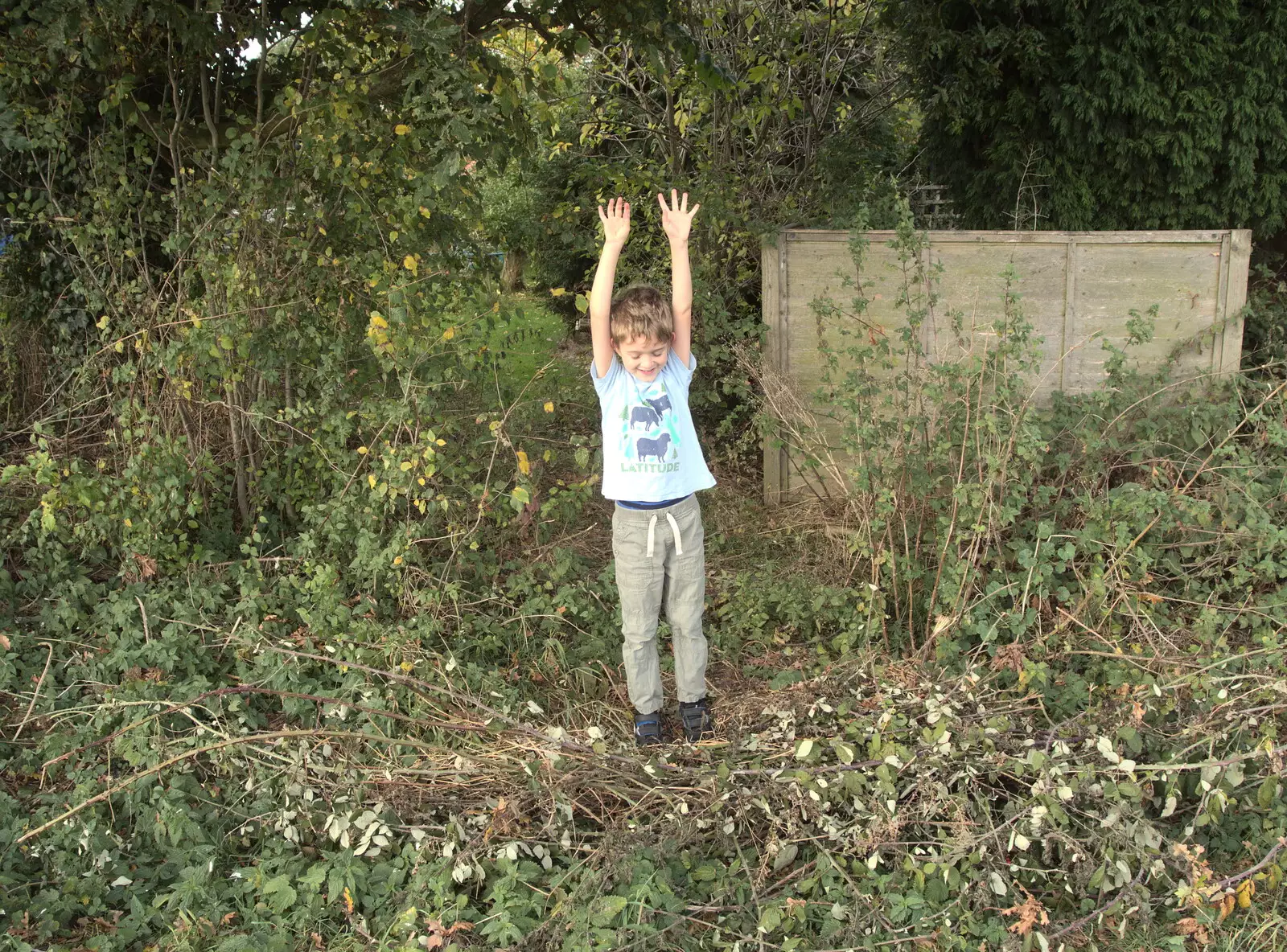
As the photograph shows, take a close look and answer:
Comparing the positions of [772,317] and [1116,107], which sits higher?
[1116,107]

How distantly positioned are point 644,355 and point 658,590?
2.79ft

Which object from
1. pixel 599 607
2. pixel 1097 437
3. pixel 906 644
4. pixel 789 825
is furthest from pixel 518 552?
pixel 1097 437

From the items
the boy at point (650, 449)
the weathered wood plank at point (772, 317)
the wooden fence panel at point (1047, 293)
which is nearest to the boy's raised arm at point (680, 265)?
the boy at point (650, 449)

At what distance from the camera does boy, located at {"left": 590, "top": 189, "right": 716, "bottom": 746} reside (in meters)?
3.75

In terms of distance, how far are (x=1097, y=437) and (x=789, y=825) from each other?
247 cm

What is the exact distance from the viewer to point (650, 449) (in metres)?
3.78

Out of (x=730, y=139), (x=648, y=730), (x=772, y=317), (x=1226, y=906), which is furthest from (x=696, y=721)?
(x=730, y=139)

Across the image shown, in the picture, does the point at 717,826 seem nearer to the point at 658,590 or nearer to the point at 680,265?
the point at 658,590

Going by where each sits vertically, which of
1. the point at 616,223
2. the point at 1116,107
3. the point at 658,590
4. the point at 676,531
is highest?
the point at 1116,107

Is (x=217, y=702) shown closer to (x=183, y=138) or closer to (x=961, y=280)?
(x=183, y=138)

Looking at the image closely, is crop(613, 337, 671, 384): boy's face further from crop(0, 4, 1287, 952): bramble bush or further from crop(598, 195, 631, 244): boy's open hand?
crop(0, 4, 1287, 952): bramble bush

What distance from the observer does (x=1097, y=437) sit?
189 inches

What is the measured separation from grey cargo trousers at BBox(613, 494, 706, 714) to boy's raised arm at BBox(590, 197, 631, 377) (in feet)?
1.93

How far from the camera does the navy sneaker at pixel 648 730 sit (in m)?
3.99
